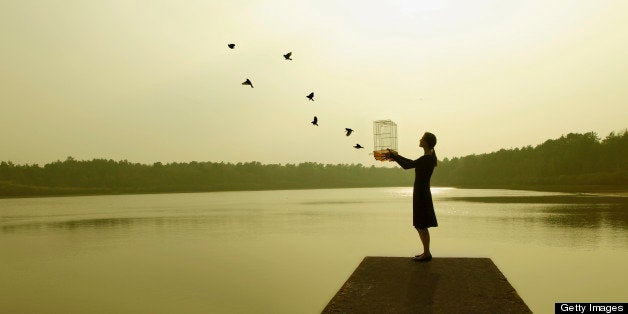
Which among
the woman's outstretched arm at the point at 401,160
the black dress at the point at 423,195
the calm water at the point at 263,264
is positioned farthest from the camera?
the calm water at the point at 263,264

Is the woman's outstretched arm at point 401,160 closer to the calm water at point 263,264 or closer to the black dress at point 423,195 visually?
the black dress at point 423,195

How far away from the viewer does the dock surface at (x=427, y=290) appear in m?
7.27

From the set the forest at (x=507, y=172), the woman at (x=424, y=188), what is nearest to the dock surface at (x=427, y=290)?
the woman at (x=424, y=188)

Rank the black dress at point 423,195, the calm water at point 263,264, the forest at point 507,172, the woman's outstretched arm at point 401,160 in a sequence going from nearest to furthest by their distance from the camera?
the woman's outstretched arm at point 401,160
the black dress at point 423,195
the calm water at point 263,264
the forest at point 507,172

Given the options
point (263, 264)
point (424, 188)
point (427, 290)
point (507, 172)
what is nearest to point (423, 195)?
point (424, 188)

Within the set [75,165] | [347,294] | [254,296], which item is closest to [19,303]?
[254,296]

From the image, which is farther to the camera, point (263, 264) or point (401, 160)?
point (263, 264)

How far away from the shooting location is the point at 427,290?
26.8ft

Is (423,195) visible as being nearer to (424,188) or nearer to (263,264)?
(424,188)

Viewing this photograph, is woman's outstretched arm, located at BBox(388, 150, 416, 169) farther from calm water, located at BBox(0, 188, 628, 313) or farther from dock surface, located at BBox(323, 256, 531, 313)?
calm water, located at BBox(0, 188, 628, 313)

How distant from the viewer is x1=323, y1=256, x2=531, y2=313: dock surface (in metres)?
7.27

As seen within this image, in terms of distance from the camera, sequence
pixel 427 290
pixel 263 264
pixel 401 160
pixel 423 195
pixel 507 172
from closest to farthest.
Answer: pixel 427 290, pixel 401 160, pixel 423 195, pixel 263 264, pixel 507 172

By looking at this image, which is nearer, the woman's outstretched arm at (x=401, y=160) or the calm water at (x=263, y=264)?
the woman's outstretched arm at (x=401, y=160)

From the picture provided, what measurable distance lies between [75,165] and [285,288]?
194941 mm
